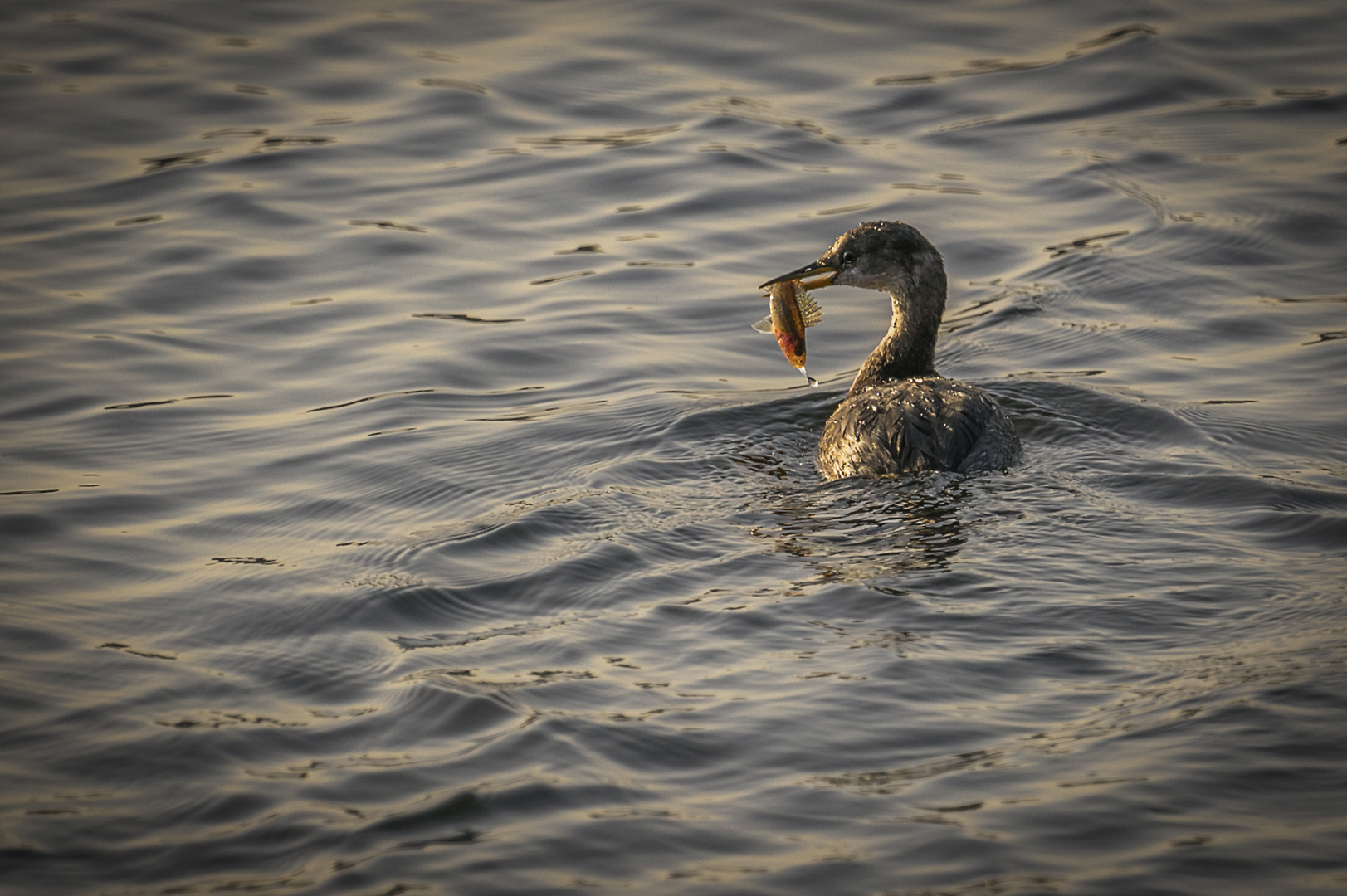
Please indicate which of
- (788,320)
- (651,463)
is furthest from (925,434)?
(651,463)

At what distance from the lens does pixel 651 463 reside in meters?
7.70

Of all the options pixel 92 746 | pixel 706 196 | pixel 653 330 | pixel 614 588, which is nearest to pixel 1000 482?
pixel 614 588

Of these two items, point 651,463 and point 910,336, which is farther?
point 910,336

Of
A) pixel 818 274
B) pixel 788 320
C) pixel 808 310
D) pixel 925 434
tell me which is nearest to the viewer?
pixel 925 434

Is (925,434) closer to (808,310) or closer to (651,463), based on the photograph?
(651,463)

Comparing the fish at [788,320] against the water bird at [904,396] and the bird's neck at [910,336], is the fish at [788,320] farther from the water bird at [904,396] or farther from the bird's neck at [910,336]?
the bird's neck at [910,336]

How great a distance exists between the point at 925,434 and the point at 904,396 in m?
0.36

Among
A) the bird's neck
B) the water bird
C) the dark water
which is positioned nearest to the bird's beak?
the water bird

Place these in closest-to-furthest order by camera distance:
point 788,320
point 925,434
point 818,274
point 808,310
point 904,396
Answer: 1. point 925,434
2. point 904,396
3. point 788,320
4. point 818,274
5. point 808,310

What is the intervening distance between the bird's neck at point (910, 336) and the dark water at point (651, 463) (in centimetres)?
53

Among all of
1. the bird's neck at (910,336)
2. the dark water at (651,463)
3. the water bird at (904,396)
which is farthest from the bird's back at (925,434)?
the bird's neck at (910,336)

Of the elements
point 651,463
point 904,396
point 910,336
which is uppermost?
point 910,336

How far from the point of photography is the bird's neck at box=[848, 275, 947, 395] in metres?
8.45

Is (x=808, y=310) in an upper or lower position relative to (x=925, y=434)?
upper
